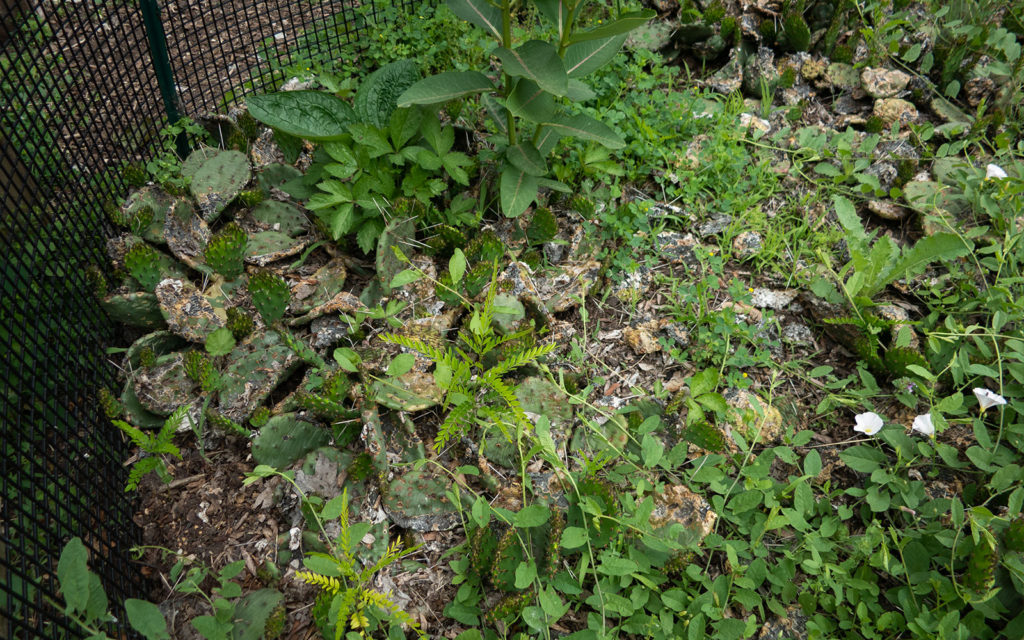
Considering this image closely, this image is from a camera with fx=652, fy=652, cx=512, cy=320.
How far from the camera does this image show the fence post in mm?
2803

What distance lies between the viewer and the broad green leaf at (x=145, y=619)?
159 centimetres

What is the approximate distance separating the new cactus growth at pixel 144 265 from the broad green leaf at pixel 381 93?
944 mm

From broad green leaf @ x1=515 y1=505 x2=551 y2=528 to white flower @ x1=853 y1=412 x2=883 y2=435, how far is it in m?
1.12

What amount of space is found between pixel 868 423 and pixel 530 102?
1.60 meters

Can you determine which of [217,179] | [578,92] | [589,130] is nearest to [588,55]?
[578,92]

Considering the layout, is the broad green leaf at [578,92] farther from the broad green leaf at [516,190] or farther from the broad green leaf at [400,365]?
the broad green leaf at [400,365]

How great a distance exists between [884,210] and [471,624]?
96.4 inches

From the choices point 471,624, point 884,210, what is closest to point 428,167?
point 471,624

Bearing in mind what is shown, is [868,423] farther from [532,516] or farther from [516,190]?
[516,190]

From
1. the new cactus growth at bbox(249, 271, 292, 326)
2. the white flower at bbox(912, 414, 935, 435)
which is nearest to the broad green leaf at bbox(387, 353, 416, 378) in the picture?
the new cactus growth at bbox(249, 271, 292, 326)

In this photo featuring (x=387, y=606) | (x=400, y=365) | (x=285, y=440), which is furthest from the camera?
(x=285, y=440)

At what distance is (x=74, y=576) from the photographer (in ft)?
5.10

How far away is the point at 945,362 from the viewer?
2.40 m

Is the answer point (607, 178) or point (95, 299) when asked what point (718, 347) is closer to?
point (607, 178)
